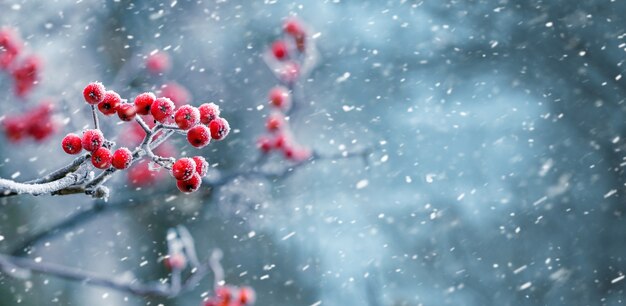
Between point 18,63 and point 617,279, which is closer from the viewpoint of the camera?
point 18,63

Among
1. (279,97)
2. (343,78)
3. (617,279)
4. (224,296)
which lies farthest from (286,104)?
(617,279)

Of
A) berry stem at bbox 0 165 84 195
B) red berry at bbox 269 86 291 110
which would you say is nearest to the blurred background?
red berry at bbox 269 86 291 110

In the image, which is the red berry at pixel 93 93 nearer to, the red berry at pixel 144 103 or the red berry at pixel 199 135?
the red berry at pixel 144 103

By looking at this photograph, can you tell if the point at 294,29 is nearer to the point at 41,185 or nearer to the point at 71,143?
the point at 71,143

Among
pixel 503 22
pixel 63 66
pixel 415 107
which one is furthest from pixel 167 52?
pixel 503 22

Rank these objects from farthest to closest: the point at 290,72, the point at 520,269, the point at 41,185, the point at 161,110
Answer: the point at 520,269 < the point at 290,72 < the point at 161,110 < the point at 41,185

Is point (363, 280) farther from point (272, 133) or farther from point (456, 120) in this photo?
point (272, 133)

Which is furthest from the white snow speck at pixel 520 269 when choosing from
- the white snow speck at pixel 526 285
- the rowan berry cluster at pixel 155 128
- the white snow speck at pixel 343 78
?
the rowan berry cluster at pixel 155 128
